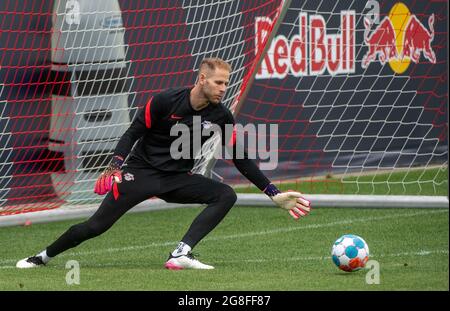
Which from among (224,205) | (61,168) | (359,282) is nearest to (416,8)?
(61,168)

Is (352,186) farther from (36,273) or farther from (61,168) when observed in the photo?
(36,273)

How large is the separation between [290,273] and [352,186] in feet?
16.8

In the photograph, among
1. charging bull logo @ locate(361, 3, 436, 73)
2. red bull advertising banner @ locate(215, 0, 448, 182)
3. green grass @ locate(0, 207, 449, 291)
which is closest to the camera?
green grass @ locate(0, 207, 449, 291)

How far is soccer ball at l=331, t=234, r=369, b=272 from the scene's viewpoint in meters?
7.94

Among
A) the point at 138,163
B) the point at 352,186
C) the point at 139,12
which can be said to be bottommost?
the point at 352,186

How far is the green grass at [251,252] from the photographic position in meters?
7.56

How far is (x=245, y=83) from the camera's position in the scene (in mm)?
11266

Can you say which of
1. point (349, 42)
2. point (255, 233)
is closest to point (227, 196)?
point (255, 233)

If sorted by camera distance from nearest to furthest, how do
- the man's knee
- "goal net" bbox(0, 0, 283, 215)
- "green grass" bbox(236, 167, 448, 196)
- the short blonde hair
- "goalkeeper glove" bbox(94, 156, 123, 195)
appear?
"goalkeeper glove" bbox(94, 156, 123, 195)
the short blonde hair
the man's knee
"goal net" bbox(0, 0, 283, 215)
"green grass" bbox(236, 167, 448, 196)

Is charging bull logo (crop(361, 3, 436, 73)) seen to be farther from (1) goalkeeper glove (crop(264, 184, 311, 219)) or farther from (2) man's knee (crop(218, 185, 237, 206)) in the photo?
(1) goalkeeper glove (crop(264, 184, 311, 219))

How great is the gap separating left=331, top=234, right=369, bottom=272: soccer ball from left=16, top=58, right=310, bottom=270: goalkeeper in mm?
500

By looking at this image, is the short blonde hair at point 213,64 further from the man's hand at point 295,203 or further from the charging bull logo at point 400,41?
the charging bull logo at point 400,41

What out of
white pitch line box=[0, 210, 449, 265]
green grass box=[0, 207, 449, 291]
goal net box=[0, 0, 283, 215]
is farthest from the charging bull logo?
white pitch line box=[0, 210, 449, 265]

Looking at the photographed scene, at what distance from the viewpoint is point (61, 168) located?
455 inches
